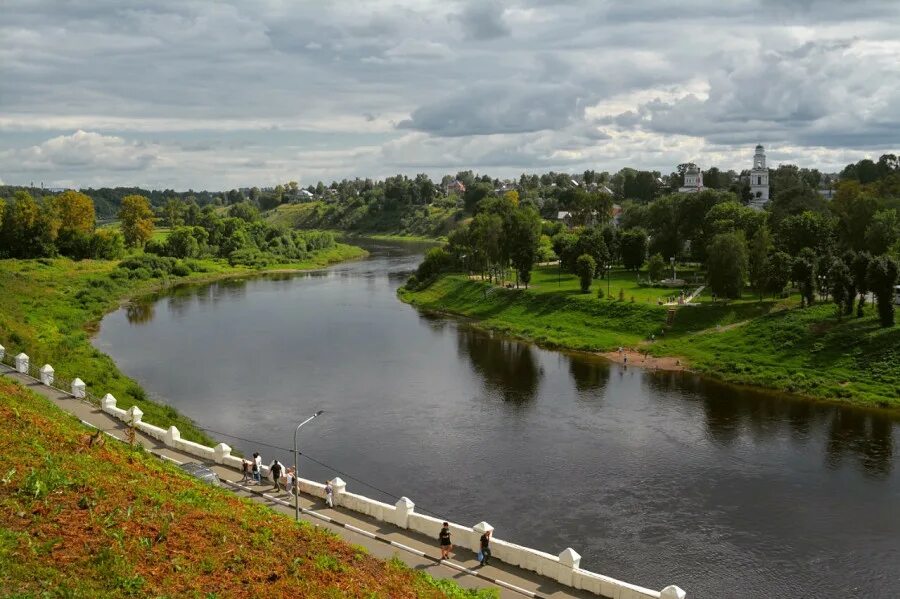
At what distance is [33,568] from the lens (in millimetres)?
18734

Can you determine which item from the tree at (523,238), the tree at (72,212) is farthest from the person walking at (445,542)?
the tree at (72,212)

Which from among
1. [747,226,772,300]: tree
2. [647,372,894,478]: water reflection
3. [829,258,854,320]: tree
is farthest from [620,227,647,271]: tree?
[647,372,894,478]: water reflection

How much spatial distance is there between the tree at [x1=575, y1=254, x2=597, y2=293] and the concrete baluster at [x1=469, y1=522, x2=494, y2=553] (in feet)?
218

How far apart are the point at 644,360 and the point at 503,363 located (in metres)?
13.1

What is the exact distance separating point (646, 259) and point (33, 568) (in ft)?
332

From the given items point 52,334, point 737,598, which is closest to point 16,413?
point 737,598

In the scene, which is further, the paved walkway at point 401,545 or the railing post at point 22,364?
the railing post at point 22,364

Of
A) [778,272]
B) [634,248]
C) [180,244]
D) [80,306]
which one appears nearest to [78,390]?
[778,272]

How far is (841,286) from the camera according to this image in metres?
67.0

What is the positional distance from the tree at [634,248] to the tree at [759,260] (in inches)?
940

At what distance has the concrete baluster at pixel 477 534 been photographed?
89.2ft

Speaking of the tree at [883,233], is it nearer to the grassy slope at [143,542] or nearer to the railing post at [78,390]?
the grassy slope at [143,542]

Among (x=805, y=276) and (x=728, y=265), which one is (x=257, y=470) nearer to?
(x=805, y=276)

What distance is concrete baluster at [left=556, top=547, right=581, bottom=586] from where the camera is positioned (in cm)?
2556
